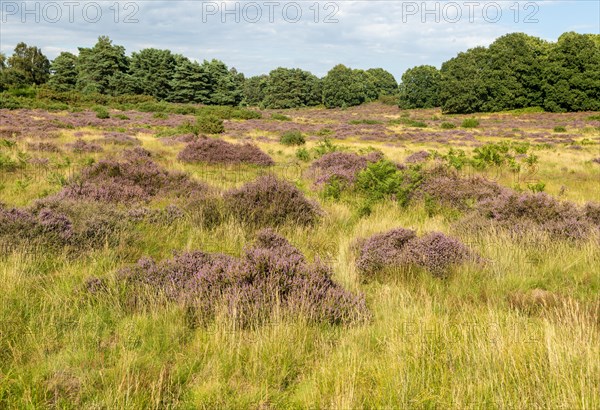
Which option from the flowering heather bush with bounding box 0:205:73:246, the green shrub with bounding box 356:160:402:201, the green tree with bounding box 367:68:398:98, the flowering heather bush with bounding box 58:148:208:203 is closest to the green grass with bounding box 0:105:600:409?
the flowering heather bush with bounding box 0:205:73:246

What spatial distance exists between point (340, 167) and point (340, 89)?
280 ft

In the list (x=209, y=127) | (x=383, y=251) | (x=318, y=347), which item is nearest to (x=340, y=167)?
(x=383, y=251)

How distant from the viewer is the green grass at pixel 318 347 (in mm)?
2652

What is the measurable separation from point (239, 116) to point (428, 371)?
44.2 m

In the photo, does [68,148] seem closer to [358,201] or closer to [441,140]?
[358,201]

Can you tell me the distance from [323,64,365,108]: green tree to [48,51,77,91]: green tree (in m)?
50.5

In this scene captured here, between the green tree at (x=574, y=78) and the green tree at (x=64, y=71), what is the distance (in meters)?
A: 76.5

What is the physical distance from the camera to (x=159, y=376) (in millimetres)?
2869

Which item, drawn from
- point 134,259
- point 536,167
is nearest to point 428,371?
point 134,259

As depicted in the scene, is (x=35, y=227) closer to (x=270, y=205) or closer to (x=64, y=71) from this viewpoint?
(x=270, y=205)

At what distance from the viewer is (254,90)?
4432 inches

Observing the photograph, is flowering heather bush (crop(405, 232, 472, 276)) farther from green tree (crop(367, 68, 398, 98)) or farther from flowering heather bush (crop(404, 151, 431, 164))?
green tree (crop(367, 68, 398, 98))

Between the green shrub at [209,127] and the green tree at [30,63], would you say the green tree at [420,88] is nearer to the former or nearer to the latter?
the green shrub at [209,127]

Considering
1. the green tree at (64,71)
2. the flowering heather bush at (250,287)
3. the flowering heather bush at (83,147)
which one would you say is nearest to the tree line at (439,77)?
the green tree at (64,71)
